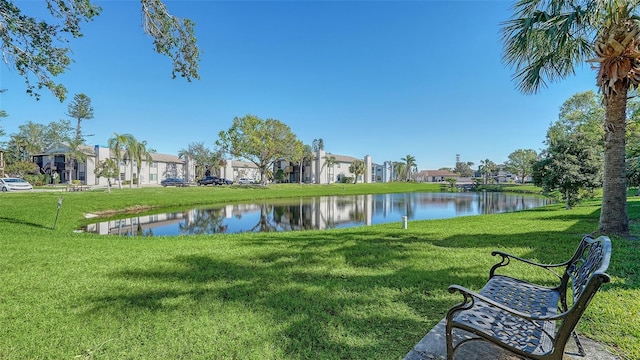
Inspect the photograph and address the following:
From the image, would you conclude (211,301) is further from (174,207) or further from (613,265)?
(174,207)

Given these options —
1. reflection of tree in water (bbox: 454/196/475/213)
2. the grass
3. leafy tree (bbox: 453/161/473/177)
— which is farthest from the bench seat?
leafy tree (bbox: 453/161/473/177)

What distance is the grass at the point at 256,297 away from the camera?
2754 mm

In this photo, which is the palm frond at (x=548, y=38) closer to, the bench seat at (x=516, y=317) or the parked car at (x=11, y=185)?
the bench seat at (x=516, y=317)

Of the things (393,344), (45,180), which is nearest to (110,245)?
(393,344)

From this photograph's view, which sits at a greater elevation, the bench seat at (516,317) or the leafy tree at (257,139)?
the leafy tree at (257,139)

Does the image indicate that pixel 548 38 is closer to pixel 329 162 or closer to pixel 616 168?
pixel 616 168

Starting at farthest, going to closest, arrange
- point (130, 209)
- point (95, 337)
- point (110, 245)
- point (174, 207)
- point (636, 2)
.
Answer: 1. point (174, 207)
2. point (130, 209)
3. point (110, 245)
4. point (636, 2)
5. point (95, 337)

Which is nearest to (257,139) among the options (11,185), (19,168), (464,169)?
(11,185)

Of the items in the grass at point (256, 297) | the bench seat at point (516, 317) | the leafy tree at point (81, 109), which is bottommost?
the grass at point (256, 297)

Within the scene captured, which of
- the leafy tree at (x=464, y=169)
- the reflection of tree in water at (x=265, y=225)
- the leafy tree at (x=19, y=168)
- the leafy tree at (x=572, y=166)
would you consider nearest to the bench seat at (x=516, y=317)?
the reflection of tree in water at (x=265, y=225)

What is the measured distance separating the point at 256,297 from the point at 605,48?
28.3 ft

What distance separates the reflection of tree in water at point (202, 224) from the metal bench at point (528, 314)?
40.2 ft

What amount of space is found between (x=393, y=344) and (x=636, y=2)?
8.28m

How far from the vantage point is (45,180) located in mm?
40844
